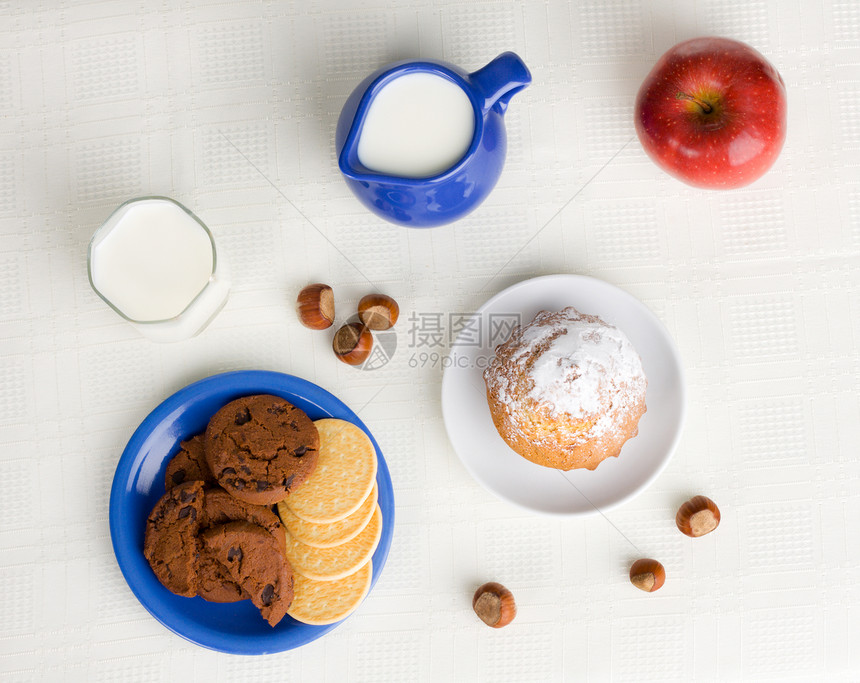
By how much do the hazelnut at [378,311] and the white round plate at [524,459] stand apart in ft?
0.43

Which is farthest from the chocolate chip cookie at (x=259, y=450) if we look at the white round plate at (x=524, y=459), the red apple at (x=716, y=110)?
the red apple at (x=716, y=110)

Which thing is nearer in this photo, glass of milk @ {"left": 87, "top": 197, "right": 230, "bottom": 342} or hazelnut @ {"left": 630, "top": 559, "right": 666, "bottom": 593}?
glass of milk @ {"left": 87, "top": 197, "right": 230, "bottom": 342}

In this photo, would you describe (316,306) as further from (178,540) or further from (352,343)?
(178,540)

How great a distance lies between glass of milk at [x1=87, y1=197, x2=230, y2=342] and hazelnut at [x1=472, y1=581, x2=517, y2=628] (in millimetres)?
731

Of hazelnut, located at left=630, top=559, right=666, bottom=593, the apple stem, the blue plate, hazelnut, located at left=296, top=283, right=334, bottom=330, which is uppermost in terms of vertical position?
the apple stem

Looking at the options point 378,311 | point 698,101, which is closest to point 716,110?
point 698,101

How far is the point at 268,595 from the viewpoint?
1.07 metres

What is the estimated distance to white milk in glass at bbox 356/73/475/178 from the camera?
3.18 ft

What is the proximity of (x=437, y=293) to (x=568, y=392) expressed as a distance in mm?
329

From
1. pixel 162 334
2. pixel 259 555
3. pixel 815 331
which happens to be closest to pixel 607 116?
pixel 815 331

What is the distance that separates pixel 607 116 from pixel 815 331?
1.88 feet

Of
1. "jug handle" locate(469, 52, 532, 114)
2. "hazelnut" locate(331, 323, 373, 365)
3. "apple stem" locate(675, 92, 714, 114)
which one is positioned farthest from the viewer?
"hazelnut" locate(331, 323, 373, 365)

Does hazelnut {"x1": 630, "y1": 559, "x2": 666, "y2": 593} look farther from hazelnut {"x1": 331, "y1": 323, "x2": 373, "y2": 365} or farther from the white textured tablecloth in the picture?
hazelnut {"x1": 331, "y1": 323, "x2": 373, "y2": 365}

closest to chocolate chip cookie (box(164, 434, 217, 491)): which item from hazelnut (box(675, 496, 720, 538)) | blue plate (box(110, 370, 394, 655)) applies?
blue plate (box(110, 370, 394, 655))
